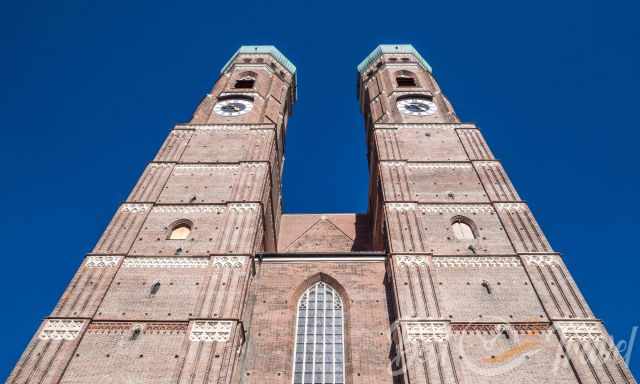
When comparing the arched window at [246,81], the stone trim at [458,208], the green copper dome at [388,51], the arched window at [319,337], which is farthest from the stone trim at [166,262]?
the green copper dome at [388,51]

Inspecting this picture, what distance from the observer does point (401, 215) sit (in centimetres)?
2130

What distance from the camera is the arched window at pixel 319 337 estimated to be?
658 inches

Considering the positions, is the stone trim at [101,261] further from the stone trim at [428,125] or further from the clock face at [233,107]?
the stone trim at [428,125]

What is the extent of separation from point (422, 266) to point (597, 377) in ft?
20.0

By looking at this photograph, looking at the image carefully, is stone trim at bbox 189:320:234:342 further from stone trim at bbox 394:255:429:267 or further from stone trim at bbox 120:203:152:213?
stone trim at bbox 120:203:152:213

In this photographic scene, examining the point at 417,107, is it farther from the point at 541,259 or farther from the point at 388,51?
the point at 541,259

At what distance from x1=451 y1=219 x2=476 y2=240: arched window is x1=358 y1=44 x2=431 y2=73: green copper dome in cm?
2033

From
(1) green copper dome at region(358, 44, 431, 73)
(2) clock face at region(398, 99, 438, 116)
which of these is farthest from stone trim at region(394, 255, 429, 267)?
(1) green copper dome at region(358, 44, 431, 73)

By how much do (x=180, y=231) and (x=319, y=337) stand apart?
6.93 m

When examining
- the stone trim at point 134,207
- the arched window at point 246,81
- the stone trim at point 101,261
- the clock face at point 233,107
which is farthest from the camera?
the arched window at point 246,81

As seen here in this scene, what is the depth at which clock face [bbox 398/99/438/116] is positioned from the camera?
3050 cm

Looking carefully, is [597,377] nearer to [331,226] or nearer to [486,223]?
[486,223]

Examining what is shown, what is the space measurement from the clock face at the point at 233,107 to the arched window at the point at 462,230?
14190 mm

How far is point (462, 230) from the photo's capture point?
2108 centimetres
